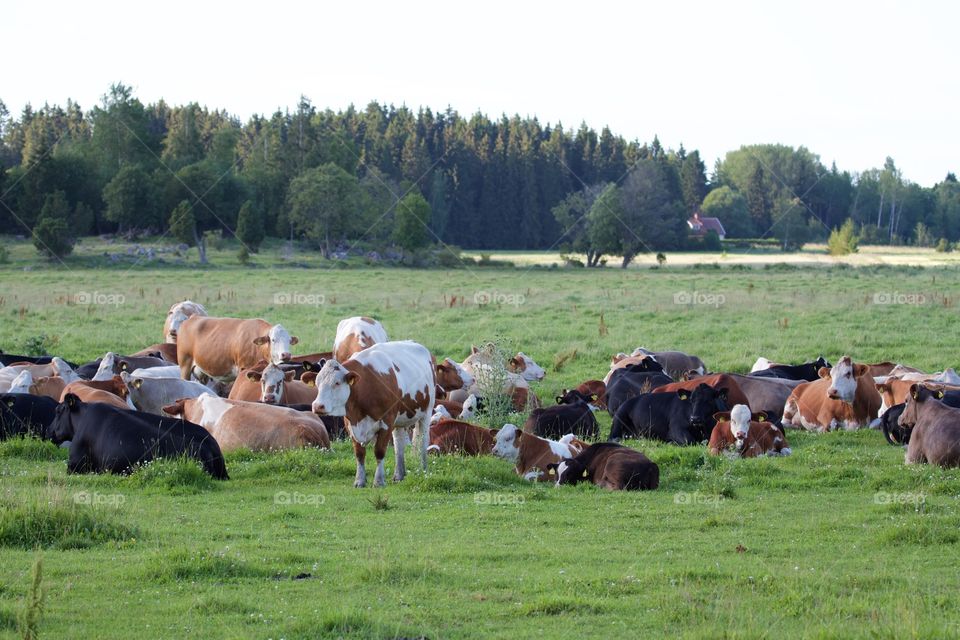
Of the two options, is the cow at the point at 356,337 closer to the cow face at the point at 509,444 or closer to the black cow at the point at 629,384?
the black cow at the point at 629,384

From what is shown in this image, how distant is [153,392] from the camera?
15500 millimetres

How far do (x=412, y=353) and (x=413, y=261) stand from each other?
67.4 metres

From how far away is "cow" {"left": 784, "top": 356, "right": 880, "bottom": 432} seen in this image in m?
15.3

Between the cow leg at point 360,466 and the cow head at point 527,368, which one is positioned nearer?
the cow leg at point 360,466

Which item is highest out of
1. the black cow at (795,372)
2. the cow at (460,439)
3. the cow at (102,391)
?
the black cow at (795,372)

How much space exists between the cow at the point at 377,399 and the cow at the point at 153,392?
182 inches

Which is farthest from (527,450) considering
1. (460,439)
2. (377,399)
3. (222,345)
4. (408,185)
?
(408,185)

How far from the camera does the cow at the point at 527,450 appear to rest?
12461 mm

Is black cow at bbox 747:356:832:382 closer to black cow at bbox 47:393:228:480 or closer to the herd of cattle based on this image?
the herd of cattle

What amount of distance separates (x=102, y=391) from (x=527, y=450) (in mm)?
5847

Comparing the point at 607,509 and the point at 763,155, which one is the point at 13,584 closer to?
the point at 607,509

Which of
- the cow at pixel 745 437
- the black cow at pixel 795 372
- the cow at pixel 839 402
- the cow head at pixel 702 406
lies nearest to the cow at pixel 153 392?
the cow head at pixel 702 406

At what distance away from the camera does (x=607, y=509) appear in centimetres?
1021

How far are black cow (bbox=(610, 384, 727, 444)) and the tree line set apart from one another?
178 feet
